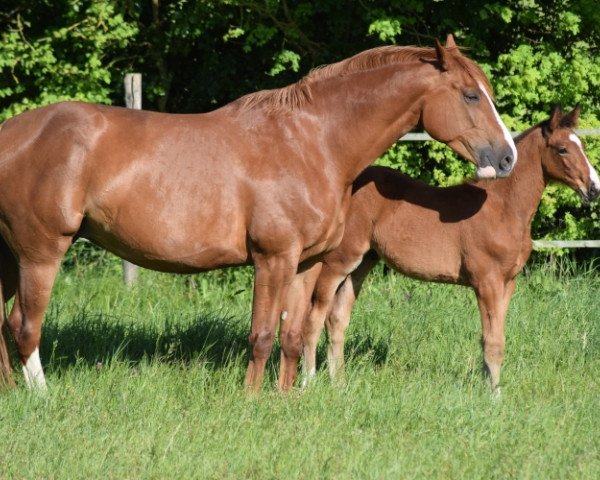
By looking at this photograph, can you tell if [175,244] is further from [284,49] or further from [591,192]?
[284,49]

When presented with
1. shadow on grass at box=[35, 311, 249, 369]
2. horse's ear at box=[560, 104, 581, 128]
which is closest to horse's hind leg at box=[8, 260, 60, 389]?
shadow on grass at box=[35, 311, 249, 369]

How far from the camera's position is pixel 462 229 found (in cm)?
612

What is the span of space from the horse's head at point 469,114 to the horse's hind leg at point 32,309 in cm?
230

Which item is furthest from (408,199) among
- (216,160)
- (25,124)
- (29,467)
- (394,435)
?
(29,467)

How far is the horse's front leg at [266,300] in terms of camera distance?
5.41m

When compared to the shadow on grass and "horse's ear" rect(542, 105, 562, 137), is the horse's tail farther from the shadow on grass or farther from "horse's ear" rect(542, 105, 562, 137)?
"horse's ear" rect(542, 105, 562, 137)

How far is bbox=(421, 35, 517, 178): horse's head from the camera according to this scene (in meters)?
5.47

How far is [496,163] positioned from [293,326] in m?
1.52

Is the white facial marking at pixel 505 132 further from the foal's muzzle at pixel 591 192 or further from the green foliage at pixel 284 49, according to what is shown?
the green foliage at pixel 284 49

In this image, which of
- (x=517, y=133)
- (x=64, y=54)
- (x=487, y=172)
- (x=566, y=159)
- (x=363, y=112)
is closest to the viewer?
(x=487, y=172)

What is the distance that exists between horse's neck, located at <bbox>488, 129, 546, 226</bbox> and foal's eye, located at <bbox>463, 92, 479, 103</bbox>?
803mm

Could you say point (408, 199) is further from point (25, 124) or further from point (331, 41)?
point (331, 41)

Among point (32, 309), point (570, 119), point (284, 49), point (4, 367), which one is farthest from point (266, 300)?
point (284, 49)

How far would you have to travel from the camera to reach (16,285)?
19.3ft
